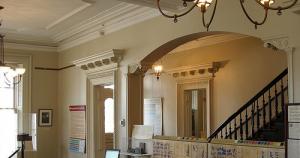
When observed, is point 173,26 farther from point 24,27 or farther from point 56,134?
point 56,134

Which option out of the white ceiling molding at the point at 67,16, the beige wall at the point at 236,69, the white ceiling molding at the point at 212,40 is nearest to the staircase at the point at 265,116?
the beige wall at the point at 236,69

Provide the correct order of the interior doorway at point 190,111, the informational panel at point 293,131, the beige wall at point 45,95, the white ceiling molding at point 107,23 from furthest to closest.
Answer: the interior doorway at point 190,111, the beige wall at point 45,95, the white ceiling molding at point 107,23, the informational panel at point 293,131

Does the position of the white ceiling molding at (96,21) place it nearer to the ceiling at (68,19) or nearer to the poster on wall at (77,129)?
the ceiling at (68,19)

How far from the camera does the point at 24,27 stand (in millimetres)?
7988

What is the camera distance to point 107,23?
7.29 m

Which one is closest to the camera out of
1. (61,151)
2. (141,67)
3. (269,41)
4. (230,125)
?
(269,41)

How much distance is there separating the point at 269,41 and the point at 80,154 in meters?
5.16

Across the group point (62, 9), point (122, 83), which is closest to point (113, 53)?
point (122, 83)

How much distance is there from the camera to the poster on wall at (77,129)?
8242mm

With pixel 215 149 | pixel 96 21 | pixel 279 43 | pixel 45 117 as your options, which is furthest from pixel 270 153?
pixel 45 117

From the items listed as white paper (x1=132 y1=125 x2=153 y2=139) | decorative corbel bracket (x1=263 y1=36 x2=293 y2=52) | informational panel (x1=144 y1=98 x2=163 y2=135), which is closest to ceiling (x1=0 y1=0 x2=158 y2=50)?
white paper (x1=132 y1=125 x2=153 y2=139)

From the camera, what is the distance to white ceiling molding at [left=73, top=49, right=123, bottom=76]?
6.98 metres

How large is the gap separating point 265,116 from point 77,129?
3.81 meters

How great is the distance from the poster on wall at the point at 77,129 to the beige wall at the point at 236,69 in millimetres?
2332
